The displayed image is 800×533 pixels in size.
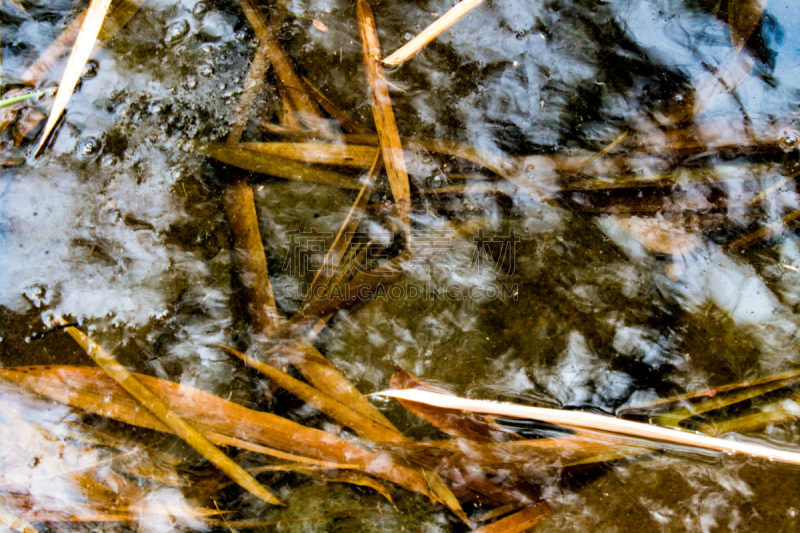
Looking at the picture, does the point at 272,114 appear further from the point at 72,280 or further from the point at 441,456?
the point at 441,456

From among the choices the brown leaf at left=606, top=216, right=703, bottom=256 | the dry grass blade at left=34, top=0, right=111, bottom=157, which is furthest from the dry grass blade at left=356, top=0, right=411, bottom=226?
the dry grass blade at left=34, top=0, right=111, bottom=157

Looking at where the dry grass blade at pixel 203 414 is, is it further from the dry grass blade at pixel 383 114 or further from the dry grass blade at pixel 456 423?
the dry grass blade at pixel 383 114

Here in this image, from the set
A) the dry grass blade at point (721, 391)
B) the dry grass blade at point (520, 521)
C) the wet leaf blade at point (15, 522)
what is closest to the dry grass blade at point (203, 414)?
the dry grass blade at point (520, 521)

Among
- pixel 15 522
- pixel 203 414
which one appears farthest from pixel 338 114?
pixel 15 522

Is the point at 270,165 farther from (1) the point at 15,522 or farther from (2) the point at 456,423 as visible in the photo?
(1) the point at 15,522

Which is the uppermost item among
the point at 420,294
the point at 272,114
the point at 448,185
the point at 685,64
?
the point at 685,64

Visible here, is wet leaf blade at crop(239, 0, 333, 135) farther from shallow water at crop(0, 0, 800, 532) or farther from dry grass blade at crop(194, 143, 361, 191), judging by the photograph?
dry grass blade at crop(194, 143, 361, 191)

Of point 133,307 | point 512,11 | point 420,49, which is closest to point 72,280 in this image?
point 133,307
